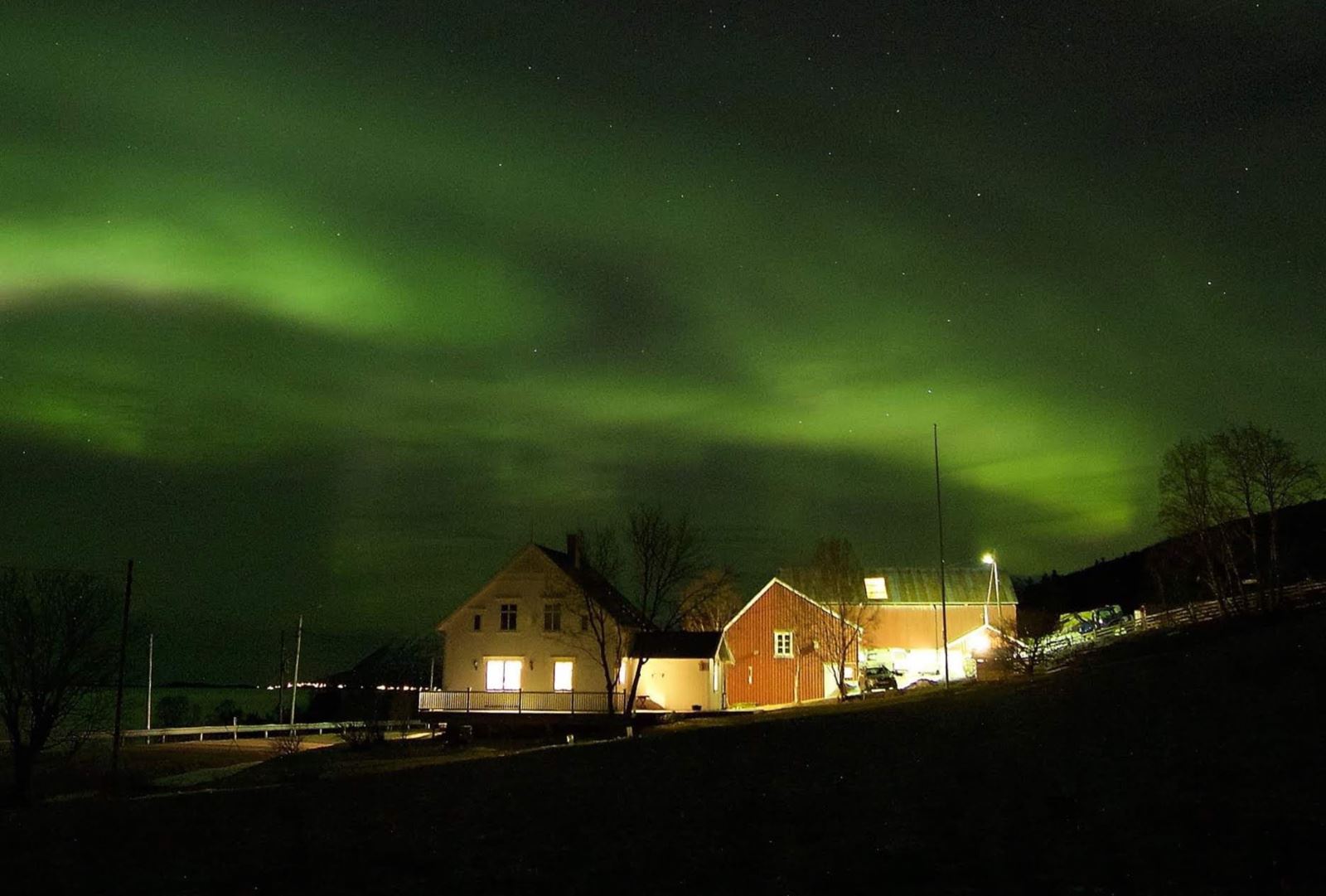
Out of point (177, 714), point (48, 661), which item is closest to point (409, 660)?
point (177, 714)

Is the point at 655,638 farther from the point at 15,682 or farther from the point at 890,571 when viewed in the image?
the point at 15,682

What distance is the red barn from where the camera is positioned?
6488 centimetres

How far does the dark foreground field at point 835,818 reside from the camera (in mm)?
11055

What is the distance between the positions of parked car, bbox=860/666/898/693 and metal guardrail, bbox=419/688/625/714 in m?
13.7

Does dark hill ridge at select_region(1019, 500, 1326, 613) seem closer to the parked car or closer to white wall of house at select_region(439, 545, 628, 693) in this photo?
the parked car

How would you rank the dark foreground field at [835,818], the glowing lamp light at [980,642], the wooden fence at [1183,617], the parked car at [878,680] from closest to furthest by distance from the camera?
the dark foreground field at [835,818] < the wooden fence at [1183,617] < the parked car at [878,680] < the glowing lamp light at [980,642]

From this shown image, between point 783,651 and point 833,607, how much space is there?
4.60m

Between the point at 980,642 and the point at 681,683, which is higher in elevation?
the point at 980,642

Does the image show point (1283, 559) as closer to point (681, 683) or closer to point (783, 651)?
point (783, 651)

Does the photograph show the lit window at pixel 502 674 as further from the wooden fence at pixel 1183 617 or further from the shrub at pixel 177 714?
the wooden fence at pixel 1183 617

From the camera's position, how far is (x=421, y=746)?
4631 centimetres

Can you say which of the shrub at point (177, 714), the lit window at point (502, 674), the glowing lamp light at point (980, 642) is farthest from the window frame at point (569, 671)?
the shrub at point (177, 714)

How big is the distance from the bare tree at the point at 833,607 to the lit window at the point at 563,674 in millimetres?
14439

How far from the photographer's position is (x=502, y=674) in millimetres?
59969
